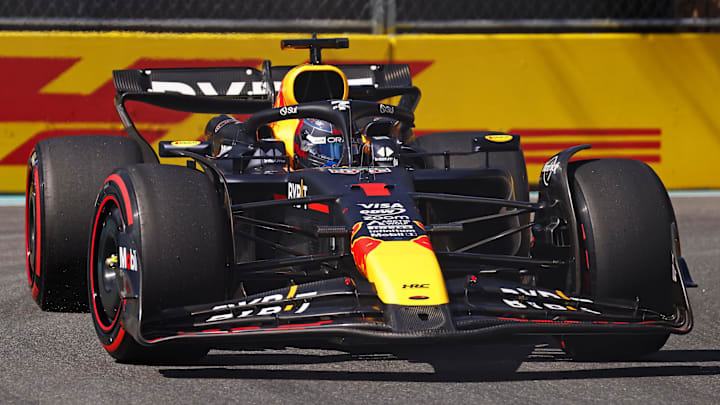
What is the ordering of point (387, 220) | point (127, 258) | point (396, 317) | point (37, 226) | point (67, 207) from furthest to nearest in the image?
point (37, 226) < point (67, 207) < point (387, 220) < point (127, 258) < point (396, 317)

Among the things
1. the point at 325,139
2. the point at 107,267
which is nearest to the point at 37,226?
the point at 107,267

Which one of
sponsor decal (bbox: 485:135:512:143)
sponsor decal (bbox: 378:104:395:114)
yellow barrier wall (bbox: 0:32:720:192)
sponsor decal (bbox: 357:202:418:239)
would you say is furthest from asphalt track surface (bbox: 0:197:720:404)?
yellow barrier wall (bbox: 0:32:720:192)

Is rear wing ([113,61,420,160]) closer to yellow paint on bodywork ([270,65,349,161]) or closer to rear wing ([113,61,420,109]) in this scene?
rear wing ([113,61,420,109])

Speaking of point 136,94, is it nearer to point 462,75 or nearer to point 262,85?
point 262,85

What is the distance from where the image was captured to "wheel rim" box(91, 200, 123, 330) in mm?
4715

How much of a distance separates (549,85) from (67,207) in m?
6.28

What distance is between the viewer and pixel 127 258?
4.50m

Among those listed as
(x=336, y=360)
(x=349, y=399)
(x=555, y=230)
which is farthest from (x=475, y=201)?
(x=349, y=399)

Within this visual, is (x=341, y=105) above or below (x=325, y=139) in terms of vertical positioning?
above

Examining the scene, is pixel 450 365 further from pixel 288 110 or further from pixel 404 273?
pixel 288 110

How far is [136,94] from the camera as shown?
7008 mm

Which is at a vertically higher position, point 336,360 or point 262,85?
point 262,85

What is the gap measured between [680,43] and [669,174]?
1.24m

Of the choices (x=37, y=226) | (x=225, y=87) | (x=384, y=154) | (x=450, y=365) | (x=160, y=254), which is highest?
(x=225, y=87)
